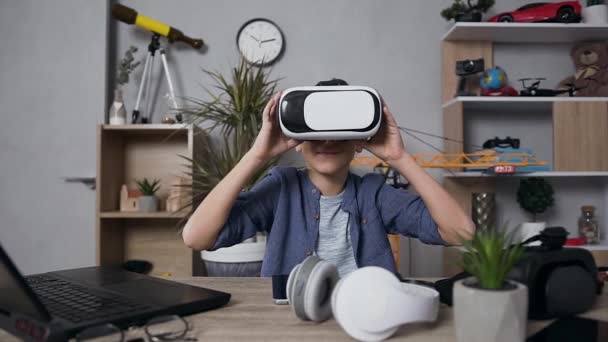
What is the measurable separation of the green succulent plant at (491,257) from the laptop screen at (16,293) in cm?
49

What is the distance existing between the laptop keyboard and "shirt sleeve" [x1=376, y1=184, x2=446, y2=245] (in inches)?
24.5

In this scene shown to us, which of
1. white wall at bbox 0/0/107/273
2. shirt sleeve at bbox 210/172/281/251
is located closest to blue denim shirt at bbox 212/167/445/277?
shirt sleeve at bbox 210/172/281/251

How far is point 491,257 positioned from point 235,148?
1700mm

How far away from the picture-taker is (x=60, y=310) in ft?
2.07

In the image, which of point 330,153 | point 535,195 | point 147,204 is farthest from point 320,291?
point 535,195

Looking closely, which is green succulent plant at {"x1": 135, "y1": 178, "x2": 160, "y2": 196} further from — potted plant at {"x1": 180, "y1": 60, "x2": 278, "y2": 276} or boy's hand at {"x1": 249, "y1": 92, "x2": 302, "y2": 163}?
boy's hand at {"x1": 249, "y1": 92, "x2": 302, "y2": 163}

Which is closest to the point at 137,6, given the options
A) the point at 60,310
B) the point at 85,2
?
the point at 85,2

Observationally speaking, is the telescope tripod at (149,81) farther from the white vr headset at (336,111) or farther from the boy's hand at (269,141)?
the white vr headset at (336,111)

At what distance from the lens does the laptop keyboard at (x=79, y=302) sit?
2.01 feet

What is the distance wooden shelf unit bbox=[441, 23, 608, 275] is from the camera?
7.49 ft

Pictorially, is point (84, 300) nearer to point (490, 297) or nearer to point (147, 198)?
point (490, 297)

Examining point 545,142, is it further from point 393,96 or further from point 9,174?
point 9,174

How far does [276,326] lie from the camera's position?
634 millimetres

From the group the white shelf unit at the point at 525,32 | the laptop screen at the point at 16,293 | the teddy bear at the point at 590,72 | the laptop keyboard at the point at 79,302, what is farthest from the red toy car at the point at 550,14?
the laptop screen at the point at 16,293
